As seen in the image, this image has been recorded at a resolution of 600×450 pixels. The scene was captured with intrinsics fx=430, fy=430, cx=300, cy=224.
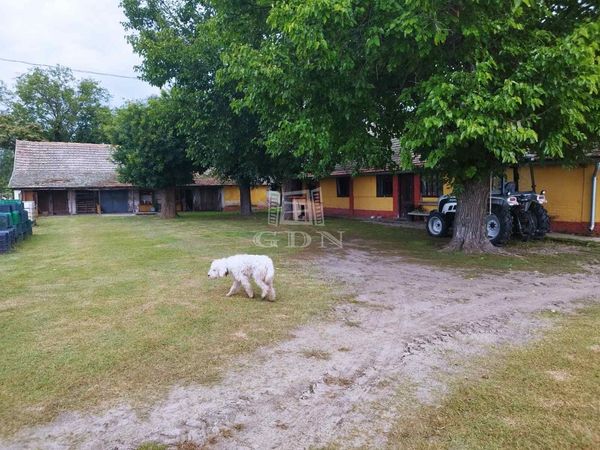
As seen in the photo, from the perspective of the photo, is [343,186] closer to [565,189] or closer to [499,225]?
[565,189]

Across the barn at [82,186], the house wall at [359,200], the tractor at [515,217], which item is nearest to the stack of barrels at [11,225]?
the tractor at [515,217]

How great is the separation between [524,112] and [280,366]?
21.4 ft

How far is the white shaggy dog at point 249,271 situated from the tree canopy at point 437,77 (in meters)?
3.53

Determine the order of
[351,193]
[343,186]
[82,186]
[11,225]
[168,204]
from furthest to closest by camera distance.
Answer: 1. [82,186]
2. [168,204]
3. [343,186]
4. [351,193]
5. [11,225]

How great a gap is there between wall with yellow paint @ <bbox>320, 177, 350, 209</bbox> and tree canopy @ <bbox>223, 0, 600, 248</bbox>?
1375 cm

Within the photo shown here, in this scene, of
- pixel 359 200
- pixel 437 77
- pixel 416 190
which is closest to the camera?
pixel 437 77

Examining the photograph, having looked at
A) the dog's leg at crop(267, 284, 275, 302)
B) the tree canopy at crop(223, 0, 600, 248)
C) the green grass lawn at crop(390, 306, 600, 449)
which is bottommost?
the green grass lawn at crop(390, 306, 600, 449)

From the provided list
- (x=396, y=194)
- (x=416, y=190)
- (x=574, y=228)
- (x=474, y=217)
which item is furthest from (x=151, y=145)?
(x=574, y=228)

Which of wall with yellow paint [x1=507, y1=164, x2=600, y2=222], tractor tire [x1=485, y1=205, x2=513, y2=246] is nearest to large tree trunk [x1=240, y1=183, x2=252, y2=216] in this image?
wall with yellow paint [x1=507, y1=164, x2=600, y2=222]

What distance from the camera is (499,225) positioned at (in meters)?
11.1

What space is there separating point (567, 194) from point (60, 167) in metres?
31.4

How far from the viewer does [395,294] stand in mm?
6641

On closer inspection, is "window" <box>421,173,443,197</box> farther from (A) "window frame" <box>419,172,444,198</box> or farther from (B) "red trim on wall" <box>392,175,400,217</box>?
(B) "red trim on wall" <box>392,175,400,217</box>

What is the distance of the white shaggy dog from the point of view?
6.02 meters
